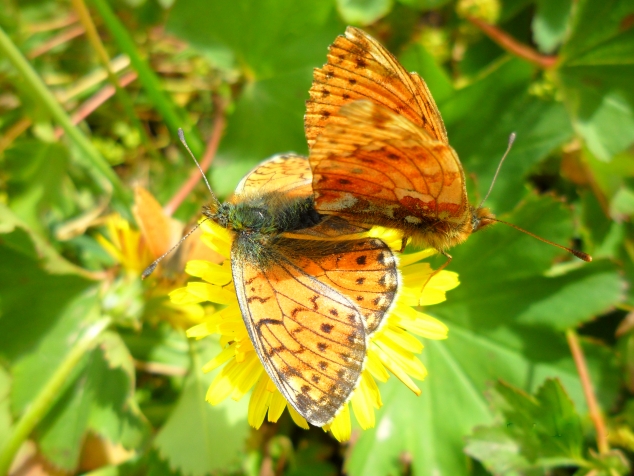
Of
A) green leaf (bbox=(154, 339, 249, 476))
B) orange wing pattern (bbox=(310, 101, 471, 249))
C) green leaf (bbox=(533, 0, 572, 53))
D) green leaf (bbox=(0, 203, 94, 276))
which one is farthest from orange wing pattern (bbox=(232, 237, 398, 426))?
green leaf (bbox=(533, 0, 572, 53))

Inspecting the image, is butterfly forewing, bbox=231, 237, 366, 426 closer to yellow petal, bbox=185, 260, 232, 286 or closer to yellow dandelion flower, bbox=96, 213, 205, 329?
yellow petal, bbox=185, 260, 232, 286

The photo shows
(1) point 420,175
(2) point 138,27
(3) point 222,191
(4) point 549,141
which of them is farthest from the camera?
(2) point 138,27

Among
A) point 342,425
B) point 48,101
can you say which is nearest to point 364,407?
point 342,425

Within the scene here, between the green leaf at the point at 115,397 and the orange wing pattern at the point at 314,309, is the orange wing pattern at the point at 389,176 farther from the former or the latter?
the green leaf at the point at 115,397

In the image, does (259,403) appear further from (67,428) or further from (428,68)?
(428,68)

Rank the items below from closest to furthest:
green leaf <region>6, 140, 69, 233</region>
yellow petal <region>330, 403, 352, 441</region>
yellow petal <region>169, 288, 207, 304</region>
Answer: yellow petal <region>330, 403, 352, 441</region> → yellow petal <region>169, 288, 207, 304</region> → green leaf <region>6, 140, 69, 233</region>

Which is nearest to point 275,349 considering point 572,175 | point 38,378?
point 38,378

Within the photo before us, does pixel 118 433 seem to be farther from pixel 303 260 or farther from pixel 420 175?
pixel 420 175
